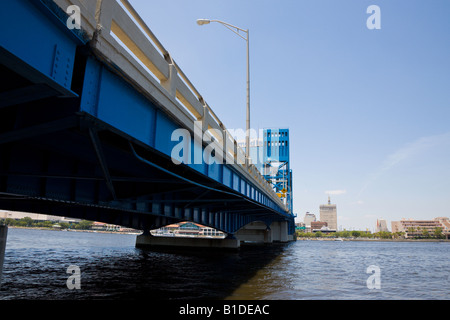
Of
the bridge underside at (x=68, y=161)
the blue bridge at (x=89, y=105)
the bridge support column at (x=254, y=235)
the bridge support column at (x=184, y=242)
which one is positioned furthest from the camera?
the bridge support column at (x=254, y=235)

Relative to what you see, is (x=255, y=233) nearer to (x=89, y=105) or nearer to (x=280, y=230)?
(x=280, y=230)

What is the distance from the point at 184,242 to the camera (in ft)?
178

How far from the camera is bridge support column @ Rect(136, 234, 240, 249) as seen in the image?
51.0m

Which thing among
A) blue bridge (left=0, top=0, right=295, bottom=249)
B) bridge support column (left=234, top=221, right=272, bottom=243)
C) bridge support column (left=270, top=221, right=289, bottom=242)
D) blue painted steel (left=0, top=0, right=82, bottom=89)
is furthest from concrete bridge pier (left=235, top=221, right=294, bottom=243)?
blue painted steel (left=0, top=0, right=82, bottom=89)

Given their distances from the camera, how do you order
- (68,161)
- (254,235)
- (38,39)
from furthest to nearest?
(254,235) → (68,161) → (38,39)

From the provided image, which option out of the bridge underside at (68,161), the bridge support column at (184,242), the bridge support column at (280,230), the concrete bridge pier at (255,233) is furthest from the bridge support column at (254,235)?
the bridge underside at (68,161)

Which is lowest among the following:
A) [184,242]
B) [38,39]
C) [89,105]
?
[184,242]

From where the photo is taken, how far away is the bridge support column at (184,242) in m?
51.0

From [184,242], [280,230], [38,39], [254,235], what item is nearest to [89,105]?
[38,39]

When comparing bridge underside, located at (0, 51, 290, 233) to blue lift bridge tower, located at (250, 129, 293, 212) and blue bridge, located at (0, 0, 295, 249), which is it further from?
blue lift bridge tower, located at (250, 129, 293, 212)

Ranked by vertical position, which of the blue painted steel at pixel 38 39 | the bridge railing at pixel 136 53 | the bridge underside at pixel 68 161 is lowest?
the bridge underside at pixel 68 161

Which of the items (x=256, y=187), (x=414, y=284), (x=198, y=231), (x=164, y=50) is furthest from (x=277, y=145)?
(x=198, y=231)

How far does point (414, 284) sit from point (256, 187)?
13317 mm

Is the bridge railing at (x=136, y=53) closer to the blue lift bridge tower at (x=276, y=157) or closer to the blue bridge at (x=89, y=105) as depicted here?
the blue bridge at (x=89, y=105)
